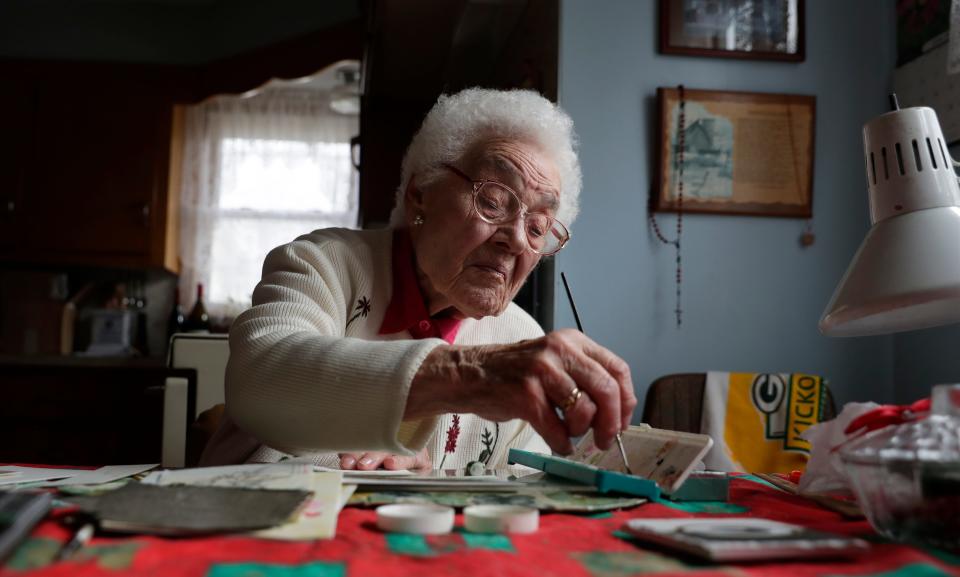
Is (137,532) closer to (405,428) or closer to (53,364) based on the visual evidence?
(405,428)

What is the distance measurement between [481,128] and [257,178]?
3477mm

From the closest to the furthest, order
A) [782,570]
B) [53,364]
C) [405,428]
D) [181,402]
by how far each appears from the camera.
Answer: [782,570] < [405,428] < [181,402] < [53,364]

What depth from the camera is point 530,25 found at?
8.54 feet

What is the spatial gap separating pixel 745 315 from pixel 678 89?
→ 2.16 ft

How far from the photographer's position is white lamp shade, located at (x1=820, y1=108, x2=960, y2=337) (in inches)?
35.4

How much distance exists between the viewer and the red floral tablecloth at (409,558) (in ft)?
1.78

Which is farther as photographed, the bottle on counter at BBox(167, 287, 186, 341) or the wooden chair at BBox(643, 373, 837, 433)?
the bottle on counter at BBox(167, 287, 186, 341)

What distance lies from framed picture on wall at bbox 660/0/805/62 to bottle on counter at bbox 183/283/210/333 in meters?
2.81

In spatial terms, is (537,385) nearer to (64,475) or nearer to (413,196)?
(64,475)

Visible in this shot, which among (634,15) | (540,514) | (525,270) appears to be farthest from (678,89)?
(540,514)

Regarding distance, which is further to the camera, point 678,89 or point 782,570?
point 678,89

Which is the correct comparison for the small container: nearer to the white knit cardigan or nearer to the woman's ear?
the white knit cardigan

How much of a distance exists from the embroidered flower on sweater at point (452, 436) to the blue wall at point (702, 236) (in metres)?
0.78

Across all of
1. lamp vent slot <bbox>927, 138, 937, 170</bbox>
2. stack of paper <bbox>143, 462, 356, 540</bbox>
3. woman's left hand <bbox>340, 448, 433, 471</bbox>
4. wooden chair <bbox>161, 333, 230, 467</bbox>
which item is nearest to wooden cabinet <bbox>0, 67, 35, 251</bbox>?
wooden chair <bbox>161, 333, 230, 467</bbox>
